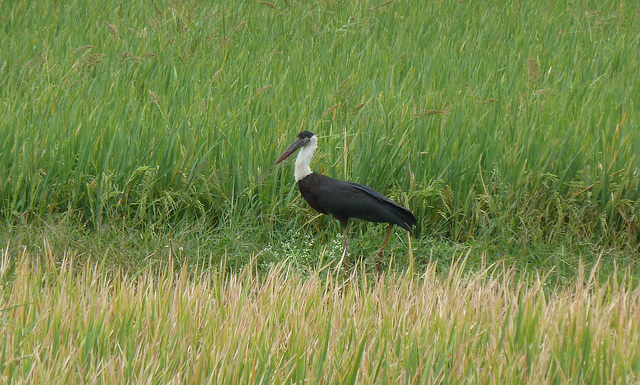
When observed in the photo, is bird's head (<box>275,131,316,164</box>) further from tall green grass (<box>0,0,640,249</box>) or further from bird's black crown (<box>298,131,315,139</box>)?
tall green grass (<box>0,0,640,249</box>)

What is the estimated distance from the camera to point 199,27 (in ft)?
23.4

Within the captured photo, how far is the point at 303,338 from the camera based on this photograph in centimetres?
262

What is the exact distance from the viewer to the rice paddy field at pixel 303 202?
2547 mm

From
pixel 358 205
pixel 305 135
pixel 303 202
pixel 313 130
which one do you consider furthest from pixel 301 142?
pixel 313 130

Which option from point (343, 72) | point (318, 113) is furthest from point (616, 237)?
point (343, 72)

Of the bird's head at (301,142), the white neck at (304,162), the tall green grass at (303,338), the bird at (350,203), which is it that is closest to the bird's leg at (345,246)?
the bird at (350,203)

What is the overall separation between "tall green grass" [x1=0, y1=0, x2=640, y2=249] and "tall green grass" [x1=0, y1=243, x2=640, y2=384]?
130 cm

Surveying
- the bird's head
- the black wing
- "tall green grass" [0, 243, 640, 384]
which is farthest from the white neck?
"tall green grass" [0, 243, 640, 384]

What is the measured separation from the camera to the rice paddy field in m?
2.55

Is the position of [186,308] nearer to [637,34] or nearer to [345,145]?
[345,145]

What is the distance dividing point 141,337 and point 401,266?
1804 millimetres

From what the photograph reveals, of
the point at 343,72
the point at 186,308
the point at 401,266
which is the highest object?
the point at 343,72

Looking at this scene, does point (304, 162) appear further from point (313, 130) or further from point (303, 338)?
point (303, 338)

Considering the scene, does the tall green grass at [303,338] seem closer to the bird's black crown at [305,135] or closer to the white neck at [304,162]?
the white neck at [304,162]
